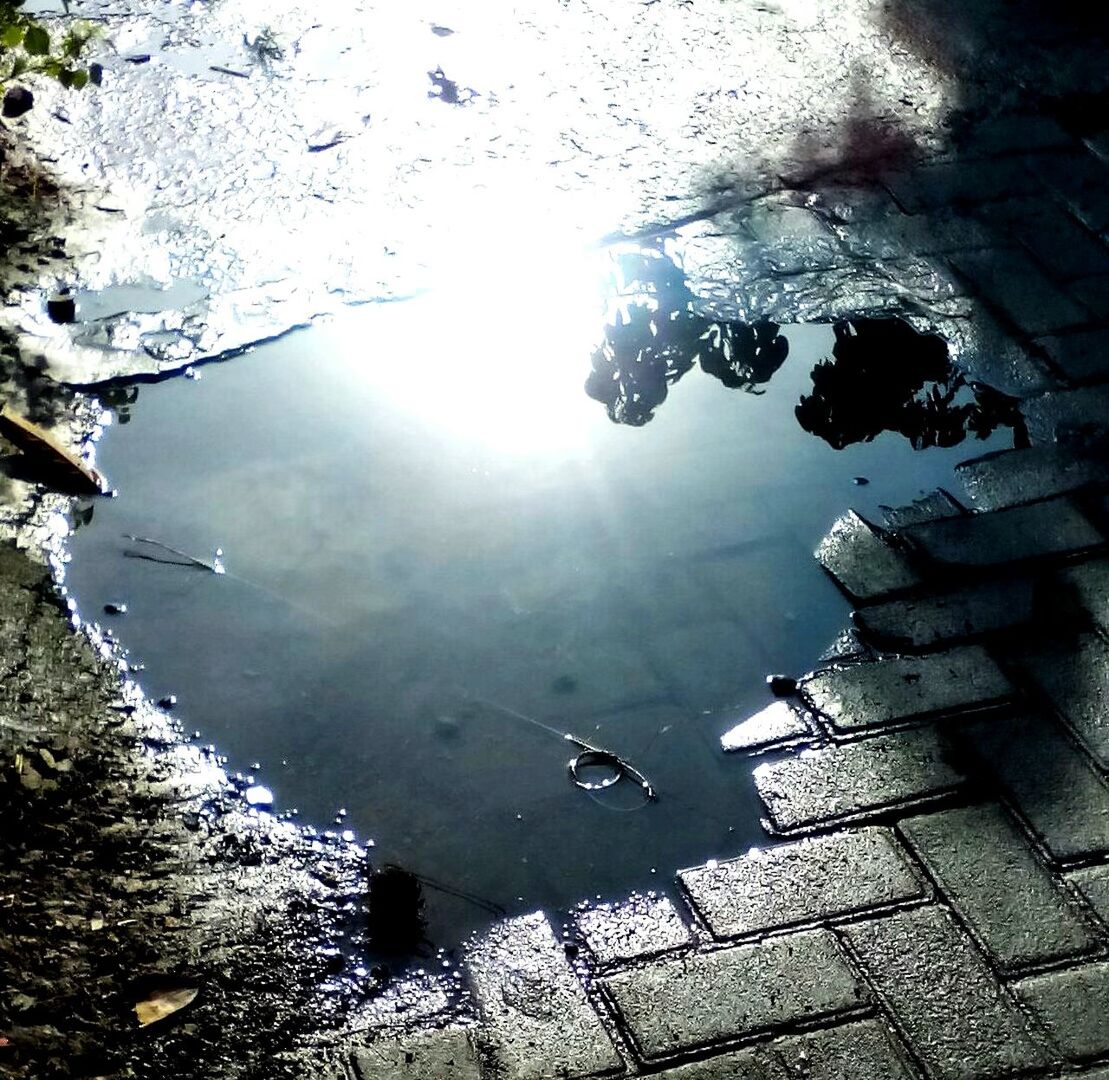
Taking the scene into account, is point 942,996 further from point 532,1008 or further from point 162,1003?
point 162,1003

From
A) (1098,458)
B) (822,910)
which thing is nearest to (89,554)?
(822,910)

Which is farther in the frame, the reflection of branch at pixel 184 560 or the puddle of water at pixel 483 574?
the reflection of branch at pixel 184 560

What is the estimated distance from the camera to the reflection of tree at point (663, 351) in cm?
438

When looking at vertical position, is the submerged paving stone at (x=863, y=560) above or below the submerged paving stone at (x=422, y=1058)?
above

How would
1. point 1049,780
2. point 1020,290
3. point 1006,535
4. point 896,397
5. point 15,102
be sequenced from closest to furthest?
point 1049,780
point 1006,535
point 896,397
point 1020,290
point 15,102

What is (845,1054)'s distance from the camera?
2740 millimetres

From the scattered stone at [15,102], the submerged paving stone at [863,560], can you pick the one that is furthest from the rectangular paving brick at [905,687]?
the scattered stone at [15,102]

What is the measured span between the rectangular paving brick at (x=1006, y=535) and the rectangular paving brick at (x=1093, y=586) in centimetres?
7

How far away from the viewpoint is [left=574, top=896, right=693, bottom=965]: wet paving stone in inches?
116

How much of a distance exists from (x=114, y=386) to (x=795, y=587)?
213 centimetres

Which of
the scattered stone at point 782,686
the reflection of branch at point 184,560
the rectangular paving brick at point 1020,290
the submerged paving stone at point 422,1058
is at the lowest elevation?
the reflection of branch at point 184,560

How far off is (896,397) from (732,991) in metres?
2.14

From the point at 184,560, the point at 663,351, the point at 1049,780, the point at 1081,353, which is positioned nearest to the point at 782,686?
the point at 1049,780

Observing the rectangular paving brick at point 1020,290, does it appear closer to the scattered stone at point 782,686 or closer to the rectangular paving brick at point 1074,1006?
the scattered stone at point 782,686
